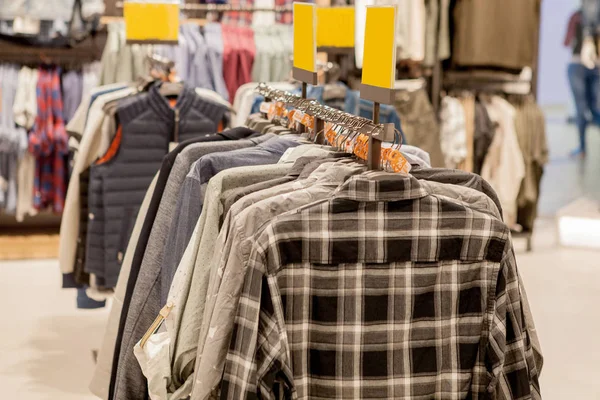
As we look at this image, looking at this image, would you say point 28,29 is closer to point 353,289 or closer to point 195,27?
point 195,27

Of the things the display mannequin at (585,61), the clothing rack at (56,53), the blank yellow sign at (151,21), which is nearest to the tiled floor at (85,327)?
the clothing rack at (56,53)

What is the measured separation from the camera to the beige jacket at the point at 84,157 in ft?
11.8

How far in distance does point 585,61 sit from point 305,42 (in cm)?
617

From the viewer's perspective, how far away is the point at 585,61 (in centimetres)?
814

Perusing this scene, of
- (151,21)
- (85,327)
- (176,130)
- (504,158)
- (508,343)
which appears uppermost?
(151,21)

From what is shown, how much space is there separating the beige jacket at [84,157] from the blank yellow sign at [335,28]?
34.2 inches

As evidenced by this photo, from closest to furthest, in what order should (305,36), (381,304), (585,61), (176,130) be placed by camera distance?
(381,304) < (305,36) < (176,130) < (585,61)

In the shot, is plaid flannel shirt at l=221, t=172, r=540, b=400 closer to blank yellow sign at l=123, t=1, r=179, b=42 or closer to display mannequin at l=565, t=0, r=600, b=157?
blank yellow sign at l=123, t=1, r=179, b=42

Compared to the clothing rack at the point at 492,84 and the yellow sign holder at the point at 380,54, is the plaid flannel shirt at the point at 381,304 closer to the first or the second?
the yellow sign holder at the point at 380,54

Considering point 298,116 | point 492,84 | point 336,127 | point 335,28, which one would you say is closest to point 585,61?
point 492,84

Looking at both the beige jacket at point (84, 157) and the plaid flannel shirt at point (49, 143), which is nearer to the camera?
the beige jacket at point (84, 157)

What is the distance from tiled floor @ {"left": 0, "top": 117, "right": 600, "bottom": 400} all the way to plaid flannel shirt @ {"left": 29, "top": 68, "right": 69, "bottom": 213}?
0.45 metres

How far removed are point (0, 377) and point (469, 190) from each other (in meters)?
2.68

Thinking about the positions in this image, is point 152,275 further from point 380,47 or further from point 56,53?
point 56,53
